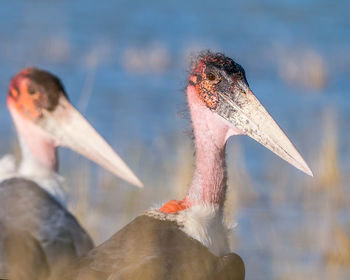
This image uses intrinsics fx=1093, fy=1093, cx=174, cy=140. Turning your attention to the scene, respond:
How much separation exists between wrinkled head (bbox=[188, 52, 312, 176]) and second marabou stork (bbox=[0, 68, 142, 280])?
118cm

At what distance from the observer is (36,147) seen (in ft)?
24.2

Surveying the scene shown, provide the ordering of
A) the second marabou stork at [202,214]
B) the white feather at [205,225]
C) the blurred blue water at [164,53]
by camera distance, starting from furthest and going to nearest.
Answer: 1. the blurred blue water at [164,53]
2. the white feather at [205,225]
3. the second marabou stork at [202,214]

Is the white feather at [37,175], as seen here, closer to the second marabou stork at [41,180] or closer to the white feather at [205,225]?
the second marabou stork at [41,180]

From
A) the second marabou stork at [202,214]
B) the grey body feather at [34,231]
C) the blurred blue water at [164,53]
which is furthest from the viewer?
the blurred blue water at [164,53]

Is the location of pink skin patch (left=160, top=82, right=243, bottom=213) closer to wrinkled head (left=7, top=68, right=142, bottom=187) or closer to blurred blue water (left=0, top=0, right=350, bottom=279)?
wrinkled head (left=7, top=68, right=142, bottom=187)

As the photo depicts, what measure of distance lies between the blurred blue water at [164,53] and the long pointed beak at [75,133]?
6.56 ft

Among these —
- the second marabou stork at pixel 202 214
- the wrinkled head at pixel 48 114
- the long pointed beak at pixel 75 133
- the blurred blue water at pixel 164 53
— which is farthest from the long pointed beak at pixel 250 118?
the blurred blue water at pixel 164 53

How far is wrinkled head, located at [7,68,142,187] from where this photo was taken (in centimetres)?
724

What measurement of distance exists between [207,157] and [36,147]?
2.03 m

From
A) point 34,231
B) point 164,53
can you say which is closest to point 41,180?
point 34,231

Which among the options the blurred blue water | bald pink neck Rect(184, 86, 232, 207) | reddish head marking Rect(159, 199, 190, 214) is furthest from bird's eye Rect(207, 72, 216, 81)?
the blurred blue water

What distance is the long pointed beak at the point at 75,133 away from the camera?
23.4 ft

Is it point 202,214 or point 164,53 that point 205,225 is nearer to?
point 202,214

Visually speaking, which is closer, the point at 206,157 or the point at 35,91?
the point at 206,157
